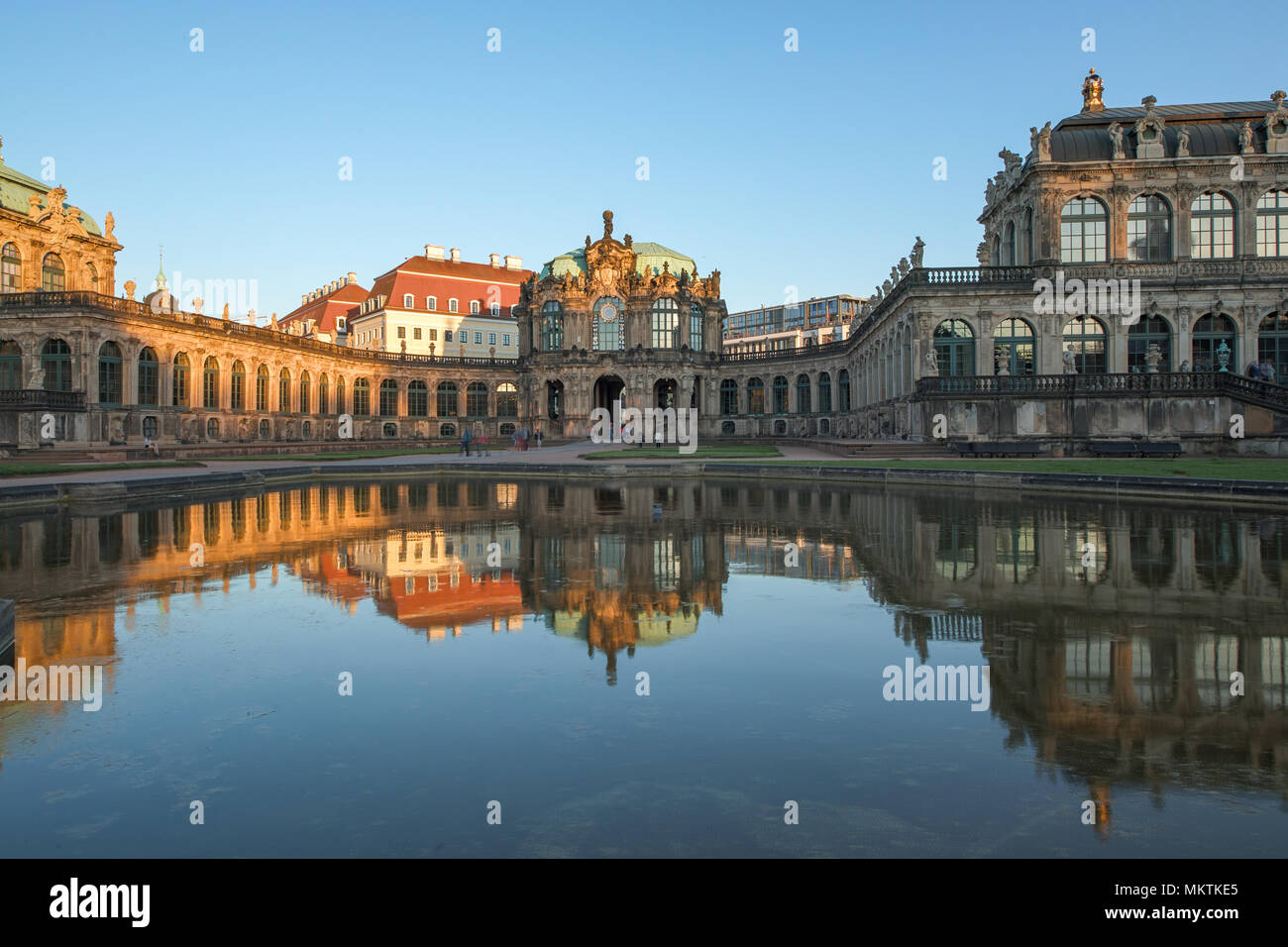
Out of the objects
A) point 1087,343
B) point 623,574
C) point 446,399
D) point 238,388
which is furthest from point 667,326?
point 623,574

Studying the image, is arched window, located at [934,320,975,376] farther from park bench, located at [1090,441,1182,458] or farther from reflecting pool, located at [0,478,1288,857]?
reflecting pool, located at [0,478,1288,857]

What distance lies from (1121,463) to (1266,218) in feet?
96.0

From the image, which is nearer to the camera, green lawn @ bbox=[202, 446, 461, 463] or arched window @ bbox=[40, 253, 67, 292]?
green lawn @ bbox=[202, 446, 461, 463]

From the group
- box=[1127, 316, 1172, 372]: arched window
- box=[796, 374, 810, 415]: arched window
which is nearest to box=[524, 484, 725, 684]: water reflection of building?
box=[1127, 316, 1172, 372]: arched window

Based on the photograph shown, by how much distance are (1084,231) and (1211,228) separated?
739 centimetres

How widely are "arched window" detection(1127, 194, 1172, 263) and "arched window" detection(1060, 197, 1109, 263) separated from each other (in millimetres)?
1589

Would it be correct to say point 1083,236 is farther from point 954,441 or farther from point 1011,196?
point 954,441

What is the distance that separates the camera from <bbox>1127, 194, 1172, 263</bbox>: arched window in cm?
4875

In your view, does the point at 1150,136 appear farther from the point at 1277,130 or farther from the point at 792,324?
the point at 792,324

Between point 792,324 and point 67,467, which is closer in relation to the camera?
point 67,467

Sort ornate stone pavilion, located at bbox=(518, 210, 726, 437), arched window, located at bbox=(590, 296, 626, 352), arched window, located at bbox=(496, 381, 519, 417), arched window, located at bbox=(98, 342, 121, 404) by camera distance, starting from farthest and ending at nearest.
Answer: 1. arched window, located at bbox=(496, 381, 519, 417)
2. arched window, located at bbox=(590, 296, 626, 352)
3. ornate stone pavilion, located at bbox=(518, 210, 726, 437)
4. arched window, located at bbox=(98, 342, 121, 404)

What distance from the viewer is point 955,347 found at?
46312 mm

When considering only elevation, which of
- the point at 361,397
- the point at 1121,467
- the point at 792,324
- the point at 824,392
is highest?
the point at 792,324

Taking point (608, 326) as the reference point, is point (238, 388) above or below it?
below
